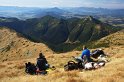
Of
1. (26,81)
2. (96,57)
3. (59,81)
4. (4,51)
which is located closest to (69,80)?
(59,81)

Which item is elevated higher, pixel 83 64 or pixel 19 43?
pixel 83 64

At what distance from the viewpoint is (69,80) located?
1477 cm

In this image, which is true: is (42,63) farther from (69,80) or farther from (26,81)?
(69,80)

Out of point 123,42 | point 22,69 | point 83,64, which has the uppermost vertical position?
point 83,64

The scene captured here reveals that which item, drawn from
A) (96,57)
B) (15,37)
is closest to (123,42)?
(15,37)

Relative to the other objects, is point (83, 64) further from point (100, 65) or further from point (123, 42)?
point (123, 42)

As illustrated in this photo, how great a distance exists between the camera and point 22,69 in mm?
28016

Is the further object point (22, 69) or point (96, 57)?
point (96, 57)

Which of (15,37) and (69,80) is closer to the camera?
(69,80)

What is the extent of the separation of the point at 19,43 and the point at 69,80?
101 m

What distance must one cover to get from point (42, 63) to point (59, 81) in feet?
34.9

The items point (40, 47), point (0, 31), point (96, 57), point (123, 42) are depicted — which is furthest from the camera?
point (0, 31)

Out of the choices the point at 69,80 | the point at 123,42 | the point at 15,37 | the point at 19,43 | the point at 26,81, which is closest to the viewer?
the point at 69,80

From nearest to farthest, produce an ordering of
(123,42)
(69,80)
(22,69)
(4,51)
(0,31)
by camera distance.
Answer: (69,80), (22,69), (4,51), (123,42), (0,31)
